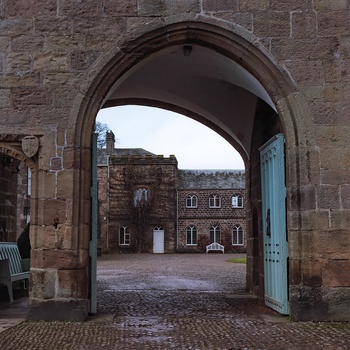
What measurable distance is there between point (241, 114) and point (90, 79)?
356 cm

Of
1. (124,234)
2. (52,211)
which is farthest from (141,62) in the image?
(124,234)

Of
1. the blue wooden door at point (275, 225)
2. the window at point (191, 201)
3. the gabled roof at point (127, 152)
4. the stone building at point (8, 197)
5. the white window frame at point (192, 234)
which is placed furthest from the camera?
the gabled roof at point (127, 152)

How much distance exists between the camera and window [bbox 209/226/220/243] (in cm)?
4056

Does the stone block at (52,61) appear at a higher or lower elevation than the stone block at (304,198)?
higher

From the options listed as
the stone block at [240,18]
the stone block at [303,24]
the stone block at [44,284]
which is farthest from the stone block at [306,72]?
the stone block at [44,284]

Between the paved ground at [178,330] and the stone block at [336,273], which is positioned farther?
the stone block at [336,273]

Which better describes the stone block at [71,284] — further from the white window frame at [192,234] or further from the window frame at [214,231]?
the window frame at [214,231]

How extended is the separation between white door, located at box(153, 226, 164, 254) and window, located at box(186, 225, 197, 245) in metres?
2.03

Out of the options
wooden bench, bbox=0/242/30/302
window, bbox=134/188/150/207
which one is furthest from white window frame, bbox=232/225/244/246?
wooden bench, bbox=0/242/30/302

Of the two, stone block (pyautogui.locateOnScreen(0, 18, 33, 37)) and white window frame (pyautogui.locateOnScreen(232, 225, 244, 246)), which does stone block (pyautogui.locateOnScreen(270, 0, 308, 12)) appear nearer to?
stone block (pyautogui.locateOnScreen(0, 18, 33, 37))

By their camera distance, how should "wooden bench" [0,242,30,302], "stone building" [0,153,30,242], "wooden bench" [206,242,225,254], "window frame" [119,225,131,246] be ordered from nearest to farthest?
"wooden bench" [0,242,30,302] → "stone building" [0,153,30,242] → "window frame" [119,225,131,246] → "wooden bench" [206,242,225,254]

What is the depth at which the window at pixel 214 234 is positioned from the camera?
40.6 meters

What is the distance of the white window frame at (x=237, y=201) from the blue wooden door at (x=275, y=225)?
32877mm

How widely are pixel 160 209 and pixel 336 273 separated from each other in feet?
111
